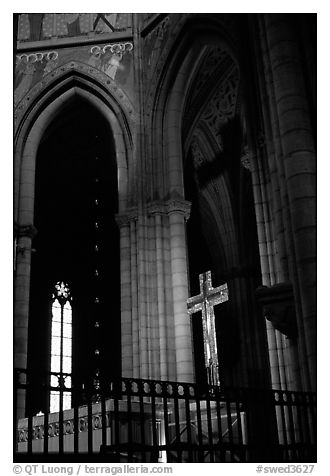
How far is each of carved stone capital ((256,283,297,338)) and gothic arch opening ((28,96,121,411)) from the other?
13902mm

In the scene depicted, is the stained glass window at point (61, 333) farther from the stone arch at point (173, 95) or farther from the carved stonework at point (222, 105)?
the stone arch at point (173, 95)

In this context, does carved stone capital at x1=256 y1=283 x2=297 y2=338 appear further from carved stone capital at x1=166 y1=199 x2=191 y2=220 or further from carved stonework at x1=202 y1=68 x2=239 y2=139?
carved stonework at x1=202 y1=68 x2=239 y2=139

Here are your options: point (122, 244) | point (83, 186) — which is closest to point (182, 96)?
point (122, 244)

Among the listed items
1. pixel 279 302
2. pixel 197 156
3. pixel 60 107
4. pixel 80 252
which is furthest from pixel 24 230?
pixel 80 252

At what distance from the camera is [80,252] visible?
23656 mm

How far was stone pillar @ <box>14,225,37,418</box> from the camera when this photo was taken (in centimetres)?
1312

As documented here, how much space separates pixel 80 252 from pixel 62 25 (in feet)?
31.5

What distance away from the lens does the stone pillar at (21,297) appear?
13117mm

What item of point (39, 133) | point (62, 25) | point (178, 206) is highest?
point (62, 25)

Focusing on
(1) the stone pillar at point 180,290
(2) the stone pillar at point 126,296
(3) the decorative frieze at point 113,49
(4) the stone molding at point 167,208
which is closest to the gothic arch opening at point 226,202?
(3) the decorative frieze at point 113,49

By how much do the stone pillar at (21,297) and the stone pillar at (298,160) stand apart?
8.19 m

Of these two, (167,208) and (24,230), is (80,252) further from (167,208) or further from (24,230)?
(167,208)
